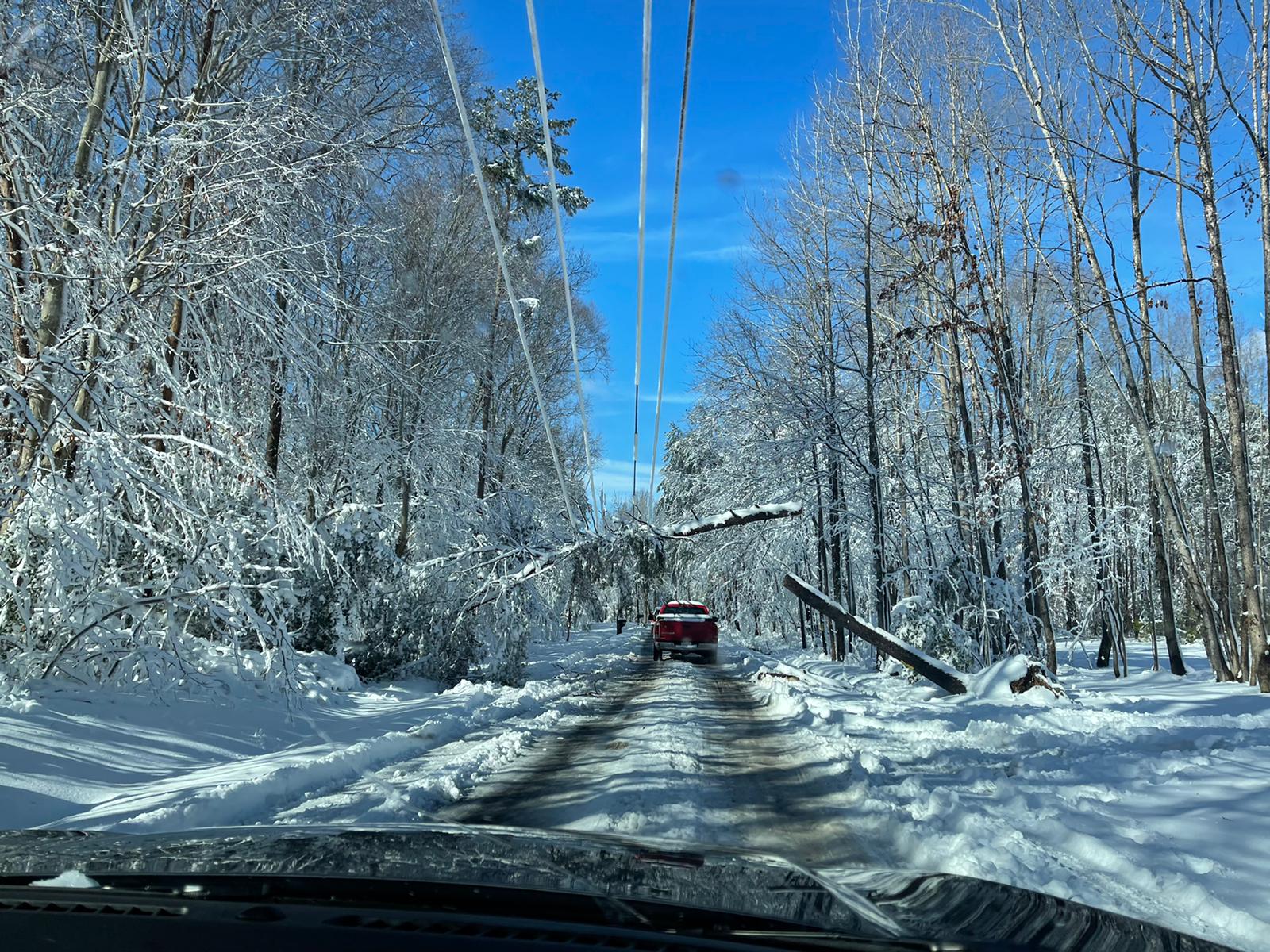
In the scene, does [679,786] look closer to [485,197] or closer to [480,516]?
[485,197]

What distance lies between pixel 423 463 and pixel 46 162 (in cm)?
1213

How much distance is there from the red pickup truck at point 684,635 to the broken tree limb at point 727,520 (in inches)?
512

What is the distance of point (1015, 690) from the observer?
1272 centimetres

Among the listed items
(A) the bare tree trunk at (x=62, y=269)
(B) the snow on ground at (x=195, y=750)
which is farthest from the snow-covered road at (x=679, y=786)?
(A) the bare tree trunk at (x=62, y=269)

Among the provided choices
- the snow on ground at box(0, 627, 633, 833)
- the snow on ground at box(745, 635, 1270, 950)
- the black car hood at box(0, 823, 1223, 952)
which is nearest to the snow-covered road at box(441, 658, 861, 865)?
the snow on ground at box(745, 635, 1270, 950)

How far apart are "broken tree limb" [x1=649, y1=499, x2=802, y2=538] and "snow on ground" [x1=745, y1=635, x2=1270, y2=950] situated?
2.91 metres

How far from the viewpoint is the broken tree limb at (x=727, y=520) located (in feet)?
42.8

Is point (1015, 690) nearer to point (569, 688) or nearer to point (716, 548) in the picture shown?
point (569, 688)

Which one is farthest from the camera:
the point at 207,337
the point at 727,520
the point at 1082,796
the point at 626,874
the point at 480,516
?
the point at 480,516

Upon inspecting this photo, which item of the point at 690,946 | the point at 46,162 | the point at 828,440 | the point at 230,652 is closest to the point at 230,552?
the point at 230,652

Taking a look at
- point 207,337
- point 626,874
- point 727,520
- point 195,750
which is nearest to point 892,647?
point 727,520

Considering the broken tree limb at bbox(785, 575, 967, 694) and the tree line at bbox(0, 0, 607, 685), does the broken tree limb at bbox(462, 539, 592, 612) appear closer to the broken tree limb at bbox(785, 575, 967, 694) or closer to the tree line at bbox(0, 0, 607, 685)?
the tree line at bbox(0, 0, 607, 685)

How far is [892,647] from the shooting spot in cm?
1419

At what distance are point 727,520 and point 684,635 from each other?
13.9m
